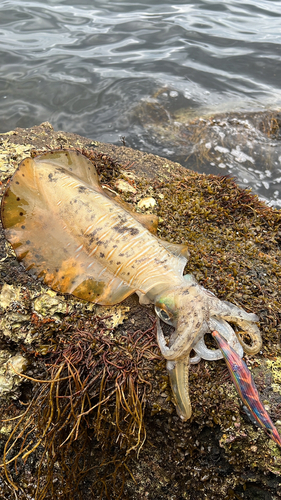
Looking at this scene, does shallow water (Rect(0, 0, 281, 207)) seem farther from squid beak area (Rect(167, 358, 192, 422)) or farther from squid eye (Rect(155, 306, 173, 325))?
squid beak area (Rect(167, 358, 192, 422))

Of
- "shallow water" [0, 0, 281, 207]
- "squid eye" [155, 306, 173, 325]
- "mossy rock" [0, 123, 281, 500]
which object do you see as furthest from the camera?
"shallow water" [0, 0, 281, 207]

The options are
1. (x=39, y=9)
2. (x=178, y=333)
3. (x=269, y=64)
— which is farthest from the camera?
(x=39, y=9)

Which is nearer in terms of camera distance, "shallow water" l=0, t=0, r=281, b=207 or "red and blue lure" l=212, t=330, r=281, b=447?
"red and blue lure" l=212, t=330, r=281, b=447

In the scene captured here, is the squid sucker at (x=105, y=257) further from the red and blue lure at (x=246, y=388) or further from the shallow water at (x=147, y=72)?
the shallow water at (x=147, y=72)

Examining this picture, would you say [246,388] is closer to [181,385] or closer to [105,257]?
[181,385]

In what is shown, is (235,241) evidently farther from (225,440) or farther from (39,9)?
(39,9)

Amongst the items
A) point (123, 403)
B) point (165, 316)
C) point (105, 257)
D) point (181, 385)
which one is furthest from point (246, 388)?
point (105, 257)

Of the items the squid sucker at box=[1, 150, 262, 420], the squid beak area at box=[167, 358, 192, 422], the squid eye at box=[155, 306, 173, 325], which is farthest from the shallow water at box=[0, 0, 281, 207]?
the squid beak area at box=[167, 358, 192, 422]

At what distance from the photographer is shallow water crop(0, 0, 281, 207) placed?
8.29m

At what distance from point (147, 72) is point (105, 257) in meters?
8.43

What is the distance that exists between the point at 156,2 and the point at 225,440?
15.2 m

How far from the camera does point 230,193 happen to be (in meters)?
4.62

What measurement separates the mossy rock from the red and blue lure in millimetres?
135

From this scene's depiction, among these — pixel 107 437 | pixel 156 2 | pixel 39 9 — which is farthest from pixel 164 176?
pixel 156 2
